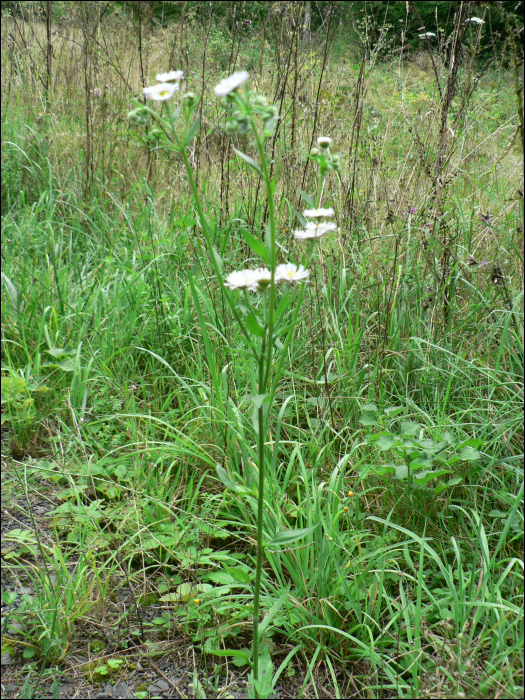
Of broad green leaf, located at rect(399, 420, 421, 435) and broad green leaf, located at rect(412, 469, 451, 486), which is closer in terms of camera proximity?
broad green leaf, located at rect(412, 469, 451, 486)

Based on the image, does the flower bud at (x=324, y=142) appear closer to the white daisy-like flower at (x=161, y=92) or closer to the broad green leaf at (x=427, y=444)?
the white daisy-like flower at (x=161, y=92)

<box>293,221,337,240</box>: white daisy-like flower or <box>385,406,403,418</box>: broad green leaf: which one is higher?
<box>293,221,337,240</box>: white daisy-like flower

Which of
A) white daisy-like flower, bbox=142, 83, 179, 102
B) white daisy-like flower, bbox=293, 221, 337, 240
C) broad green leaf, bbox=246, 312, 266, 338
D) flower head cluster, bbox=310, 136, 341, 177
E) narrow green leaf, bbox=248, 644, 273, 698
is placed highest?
white daisy-like flower, bbox=142, 83, 179, 102

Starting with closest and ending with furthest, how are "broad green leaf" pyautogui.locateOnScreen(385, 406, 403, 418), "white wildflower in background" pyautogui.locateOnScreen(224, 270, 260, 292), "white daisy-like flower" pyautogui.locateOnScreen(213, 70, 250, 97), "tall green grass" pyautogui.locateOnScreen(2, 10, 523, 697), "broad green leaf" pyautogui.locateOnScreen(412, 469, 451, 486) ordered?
"white daisy-like flower" pyautogui.locateOnScreen(213, 70, 250, 97), "white wildflower in background" pyautogui.locateOnScreen(224, 270, 260, 292), "tall green grass" pyautogui.locateOnScreen(2, 10, 523, 697), "broad green leaf" pyautogui.locateOnScreen(412, 469, 451, 486), "broad green leaf" pyautogui.locateOnScreen(385, 406, 403, 418)

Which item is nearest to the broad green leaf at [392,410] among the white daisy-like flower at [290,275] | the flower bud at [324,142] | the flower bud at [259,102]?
the white daisy-like flower at [290,275]

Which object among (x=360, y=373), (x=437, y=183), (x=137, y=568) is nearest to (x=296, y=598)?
(x=137, y=568)

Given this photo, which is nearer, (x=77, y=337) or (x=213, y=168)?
Result: (x=77, y=337)

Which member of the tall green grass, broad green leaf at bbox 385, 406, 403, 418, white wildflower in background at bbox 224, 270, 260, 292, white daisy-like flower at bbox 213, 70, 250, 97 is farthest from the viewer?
broad green leaf at bbox 385, 406, 403, 418

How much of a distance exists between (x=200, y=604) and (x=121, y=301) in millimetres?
1312

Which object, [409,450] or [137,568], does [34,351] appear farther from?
[409,450]

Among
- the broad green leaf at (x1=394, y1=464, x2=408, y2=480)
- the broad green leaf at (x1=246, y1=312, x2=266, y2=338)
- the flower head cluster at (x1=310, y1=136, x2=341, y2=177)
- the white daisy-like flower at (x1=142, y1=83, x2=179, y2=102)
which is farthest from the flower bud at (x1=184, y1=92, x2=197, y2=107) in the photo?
the broad green leaf at (x1=394, y1=464, x2=408, y2=480)

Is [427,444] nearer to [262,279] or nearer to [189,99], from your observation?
[262,279]

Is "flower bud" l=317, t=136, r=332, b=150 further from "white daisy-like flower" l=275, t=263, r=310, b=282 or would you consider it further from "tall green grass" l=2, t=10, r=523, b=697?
"tall green grass" l=2, t=10, r=523, b=697

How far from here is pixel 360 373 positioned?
5.74ft
